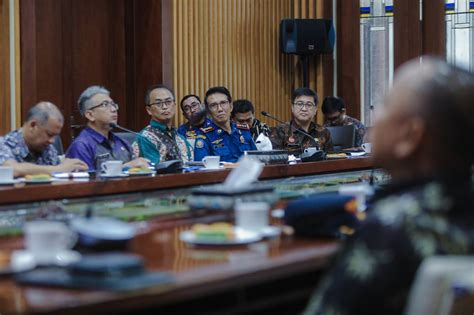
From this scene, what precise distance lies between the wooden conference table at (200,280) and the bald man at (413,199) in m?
0.19

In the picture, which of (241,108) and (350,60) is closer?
(241,108)

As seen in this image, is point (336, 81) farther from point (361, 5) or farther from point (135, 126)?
point (135, 126)

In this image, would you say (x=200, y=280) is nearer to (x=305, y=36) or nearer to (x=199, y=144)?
(x=199, y=144)

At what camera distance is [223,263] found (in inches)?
62.0

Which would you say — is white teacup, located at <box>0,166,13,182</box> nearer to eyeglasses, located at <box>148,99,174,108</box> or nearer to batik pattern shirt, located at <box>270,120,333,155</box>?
eyeglasses, located at <box>148,99,174,108</box>

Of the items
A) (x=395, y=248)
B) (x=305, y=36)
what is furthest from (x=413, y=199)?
(x=305, y=36)

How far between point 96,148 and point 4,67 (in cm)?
209

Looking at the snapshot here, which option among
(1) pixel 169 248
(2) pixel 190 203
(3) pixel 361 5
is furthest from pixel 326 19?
(1) pixel 169 248

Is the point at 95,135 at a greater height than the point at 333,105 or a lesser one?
lesser

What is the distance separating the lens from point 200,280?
142 centimetres

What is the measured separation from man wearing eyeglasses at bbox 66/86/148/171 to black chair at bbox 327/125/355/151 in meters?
2.30

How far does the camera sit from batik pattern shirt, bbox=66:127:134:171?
15.6 feet

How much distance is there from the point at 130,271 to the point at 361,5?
327 inches

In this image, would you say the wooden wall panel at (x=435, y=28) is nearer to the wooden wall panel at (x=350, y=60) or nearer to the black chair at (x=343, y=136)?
the wooden wall panel at (x=350, y=60)
